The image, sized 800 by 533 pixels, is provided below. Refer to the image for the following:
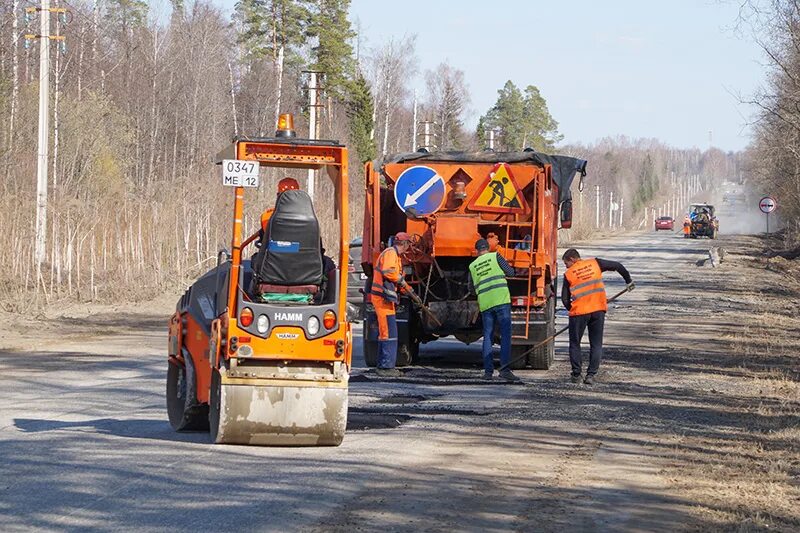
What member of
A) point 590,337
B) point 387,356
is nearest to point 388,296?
point 387,356

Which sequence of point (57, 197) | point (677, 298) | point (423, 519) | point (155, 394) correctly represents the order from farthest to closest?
point (677, 298) → point (57, 197) → point (155, 394) → point (423, 519)

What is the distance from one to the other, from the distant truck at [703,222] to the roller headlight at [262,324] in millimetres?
82301

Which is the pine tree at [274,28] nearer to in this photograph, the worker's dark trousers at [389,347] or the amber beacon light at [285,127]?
the worker's dark trousers at [389,347]

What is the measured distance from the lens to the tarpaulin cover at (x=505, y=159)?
17.8 m

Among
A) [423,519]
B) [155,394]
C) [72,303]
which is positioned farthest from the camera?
[72,303]

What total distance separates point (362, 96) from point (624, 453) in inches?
2718

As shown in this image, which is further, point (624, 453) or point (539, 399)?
point (539, 399)

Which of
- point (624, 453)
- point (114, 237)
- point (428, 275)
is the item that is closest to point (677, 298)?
point (114, 237)

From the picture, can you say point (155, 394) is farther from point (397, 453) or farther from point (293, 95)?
point (293, 95)

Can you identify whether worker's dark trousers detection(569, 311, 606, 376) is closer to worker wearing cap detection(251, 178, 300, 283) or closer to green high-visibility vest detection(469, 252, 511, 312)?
green high-visibility vest detection(469, 252, 511, 312)

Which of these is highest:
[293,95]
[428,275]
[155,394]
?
[293,95]

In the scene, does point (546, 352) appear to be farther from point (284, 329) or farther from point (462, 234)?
point (284, 329)

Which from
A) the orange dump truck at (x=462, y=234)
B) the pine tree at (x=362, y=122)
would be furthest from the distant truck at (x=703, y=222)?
the orange dump truck at (x=462, y=234)

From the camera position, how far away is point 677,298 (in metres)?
33.0
